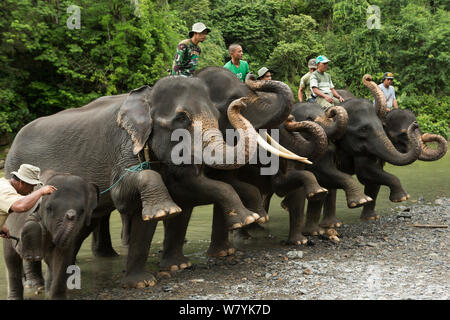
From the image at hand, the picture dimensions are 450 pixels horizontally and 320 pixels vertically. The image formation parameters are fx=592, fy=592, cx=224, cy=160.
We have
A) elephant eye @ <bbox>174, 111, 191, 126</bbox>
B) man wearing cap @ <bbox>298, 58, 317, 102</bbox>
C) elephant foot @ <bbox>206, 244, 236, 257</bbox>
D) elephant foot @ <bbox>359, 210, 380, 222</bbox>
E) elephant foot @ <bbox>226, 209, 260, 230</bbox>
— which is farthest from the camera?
man wearing cap @ <bbox>298, 58, 317, 102</bbox>

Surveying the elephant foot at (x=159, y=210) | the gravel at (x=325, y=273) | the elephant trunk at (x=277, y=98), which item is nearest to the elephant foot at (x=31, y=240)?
the elephant foot at (x=159, y=210)

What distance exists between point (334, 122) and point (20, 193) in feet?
17.4

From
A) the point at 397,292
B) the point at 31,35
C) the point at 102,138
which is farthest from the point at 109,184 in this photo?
the point at 31,35

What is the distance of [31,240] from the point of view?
17.3 feet

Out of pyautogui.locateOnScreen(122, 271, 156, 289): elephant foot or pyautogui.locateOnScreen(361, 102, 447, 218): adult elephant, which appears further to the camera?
pyautogui.locateOnScreen(361, 102, 447, 218): adult elephant

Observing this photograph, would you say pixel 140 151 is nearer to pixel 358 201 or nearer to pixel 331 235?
pixel 358 201

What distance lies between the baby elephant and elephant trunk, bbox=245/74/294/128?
278 centimetres

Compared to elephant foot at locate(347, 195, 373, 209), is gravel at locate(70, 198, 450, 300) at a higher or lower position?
lower

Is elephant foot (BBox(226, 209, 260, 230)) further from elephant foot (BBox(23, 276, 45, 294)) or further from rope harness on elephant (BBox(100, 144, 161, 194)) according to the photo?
elephant foot (BBox(23, 276, 45, 294))

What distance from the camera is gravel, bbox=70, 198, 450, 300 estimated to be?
607cm

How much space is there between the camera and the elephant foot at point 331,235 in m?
8.85

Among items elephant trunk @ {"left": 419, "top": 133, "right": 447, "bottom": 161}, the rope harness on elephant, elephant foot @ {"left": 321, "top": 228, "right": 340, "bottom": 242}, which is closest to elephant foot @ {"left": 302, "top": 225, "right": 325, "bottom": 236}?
elephant foot @ {"left": 321, "top": 228, "right": 340, "bottom": 242}

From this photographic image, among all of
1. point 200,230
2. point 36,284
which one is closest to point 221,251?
point 200,230
